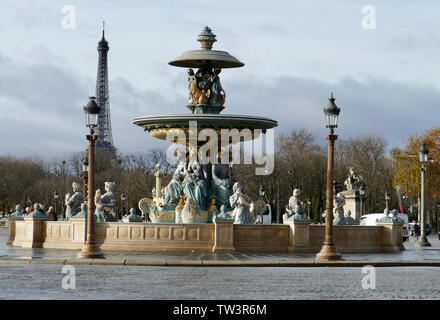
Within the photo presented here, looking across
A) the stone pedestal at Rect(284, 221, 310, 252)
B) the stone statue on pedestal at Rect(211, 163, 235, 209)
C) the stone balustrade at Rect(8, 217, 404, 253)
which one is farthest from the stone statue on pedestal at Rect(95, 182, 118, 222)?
the stone pedestal at Rect(284, 221, 310, 252)

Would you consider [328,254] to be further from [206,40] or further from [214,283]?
[206,40]

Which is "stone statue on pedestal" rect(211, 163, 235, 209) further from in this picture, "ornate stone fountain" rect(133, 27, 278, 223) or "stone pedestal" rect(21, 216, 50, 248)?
"stone pedestal" rect(21, 216, 50, 248)

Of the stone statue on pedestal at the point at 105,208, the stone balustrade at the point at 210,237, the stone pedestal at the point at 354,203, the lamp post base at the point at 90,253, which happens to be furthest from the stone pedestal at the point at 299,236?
the stone pedestal at the point at 354,203

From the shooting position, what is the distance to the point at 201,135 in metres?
36.6

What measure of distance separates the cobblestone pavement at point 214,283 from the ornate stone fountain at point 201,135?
10747 mm

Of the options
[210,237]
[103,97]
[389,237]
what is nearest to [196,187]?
[210,237]

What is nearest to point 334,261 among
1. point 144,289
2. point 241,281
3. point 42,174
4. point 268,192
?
point 241,281

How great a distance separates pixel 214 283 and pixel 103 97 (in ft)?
487

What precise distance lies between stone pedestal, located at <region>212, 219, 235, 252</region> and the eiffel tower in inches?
5238

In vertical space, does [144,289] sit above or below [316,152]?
below

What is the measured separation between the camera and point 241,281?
20594mm

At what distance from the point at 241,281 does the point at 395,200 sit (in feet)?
233
